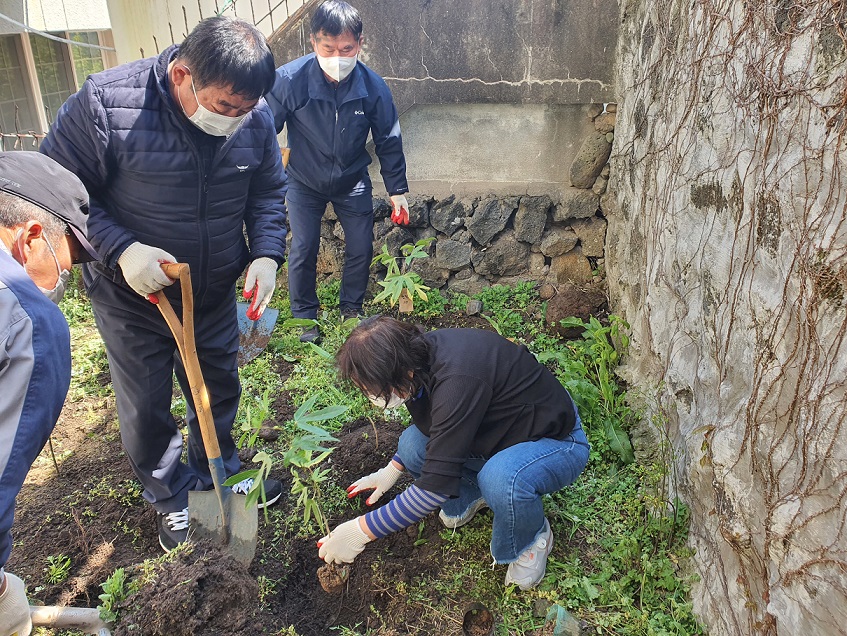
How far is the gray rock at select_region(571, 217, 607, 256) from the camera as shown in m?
4.62

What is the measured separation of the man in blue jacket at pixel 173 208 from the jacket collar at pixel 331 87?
53.1 inches

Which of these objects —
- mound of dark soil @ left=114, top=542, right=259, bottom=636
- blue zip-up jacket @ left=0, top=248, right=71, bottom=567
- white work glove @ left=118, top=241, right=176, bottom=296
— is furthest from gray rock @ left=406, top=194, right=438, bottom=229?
blue zip-up jacket @ left=0, top=248, right=71, bottom=567

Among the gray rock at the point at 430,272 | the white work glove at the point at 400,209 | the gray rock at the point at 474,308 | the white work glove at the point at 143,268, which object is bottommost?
the gray rock at the point at 474,308

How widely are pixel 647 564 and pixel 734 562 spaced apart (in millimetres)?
389

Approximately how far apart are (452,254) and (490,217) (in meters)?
0.37

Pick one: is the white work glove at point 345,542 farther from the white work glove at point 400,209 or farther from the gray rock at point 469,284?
the gray rock at point 469,284

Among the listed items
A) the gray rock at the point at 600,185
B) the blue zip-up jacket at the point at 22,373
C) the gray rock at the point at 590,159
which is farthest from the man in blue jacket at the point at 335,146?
the blue zip-up jacket at the point at 22,373

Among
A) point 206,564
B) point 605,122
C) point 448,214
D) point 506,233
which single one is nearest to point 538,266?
point 506,233

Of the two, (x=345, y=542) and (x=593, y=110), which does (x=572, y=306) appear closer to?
(x=593, y=110)

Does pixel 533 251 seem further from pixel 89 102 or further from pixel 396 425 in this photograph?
pixel 89 102

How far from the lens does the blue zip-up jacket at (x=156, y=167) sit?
7.45 ft

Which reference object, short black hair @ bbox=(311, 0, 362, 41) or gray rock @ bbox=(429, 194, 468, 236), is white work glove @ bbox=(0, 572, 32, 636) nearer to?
short black hair @ bbox=(311, 0, 362, 41)

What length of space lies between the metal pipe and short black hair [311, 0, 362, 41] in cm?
309

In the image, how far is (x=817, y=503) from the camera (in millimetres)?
1768
